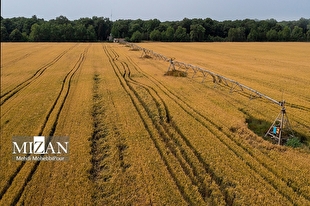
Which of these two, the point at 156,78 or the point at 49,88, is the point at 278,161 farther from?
the point at 49,88

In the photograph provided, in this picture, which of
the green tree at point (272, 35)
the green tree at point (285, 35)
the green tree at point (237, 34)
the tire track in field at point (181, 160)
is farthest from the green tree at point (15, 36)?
the green tree at point (285, 35)

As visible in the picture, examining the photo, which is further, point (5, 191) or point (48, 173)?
point (48, 173)

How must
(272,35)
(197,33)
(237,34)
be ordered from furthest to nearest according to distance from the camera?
(237,34) → (197,33) → (272,35)

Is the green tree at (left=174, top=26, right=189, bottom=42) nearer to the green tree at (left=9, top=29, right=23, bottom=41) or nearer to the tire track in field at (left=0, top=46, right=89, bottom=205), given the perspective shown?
the green tree at (left=9, top=29, right=23, bottom=41)

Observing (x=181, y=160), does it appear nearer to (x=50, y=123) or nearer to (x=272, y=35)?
(x=50, y=123)

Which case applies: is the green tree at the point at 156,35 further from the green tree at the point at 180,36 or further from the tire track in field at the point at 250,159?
the tire track in field at the point at 250,159

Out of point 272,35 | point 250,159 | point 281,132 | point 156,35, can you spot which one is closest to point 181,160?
point 250,159

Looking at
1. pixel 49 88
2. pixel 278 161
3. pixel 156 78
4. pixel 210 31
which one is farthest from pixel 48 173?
pixel 210 31

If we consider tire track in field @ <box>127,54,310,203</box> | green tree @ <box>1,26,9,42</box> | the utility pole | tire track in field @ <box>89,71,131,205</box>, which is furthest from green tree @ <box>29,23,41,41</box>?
the utility pole
